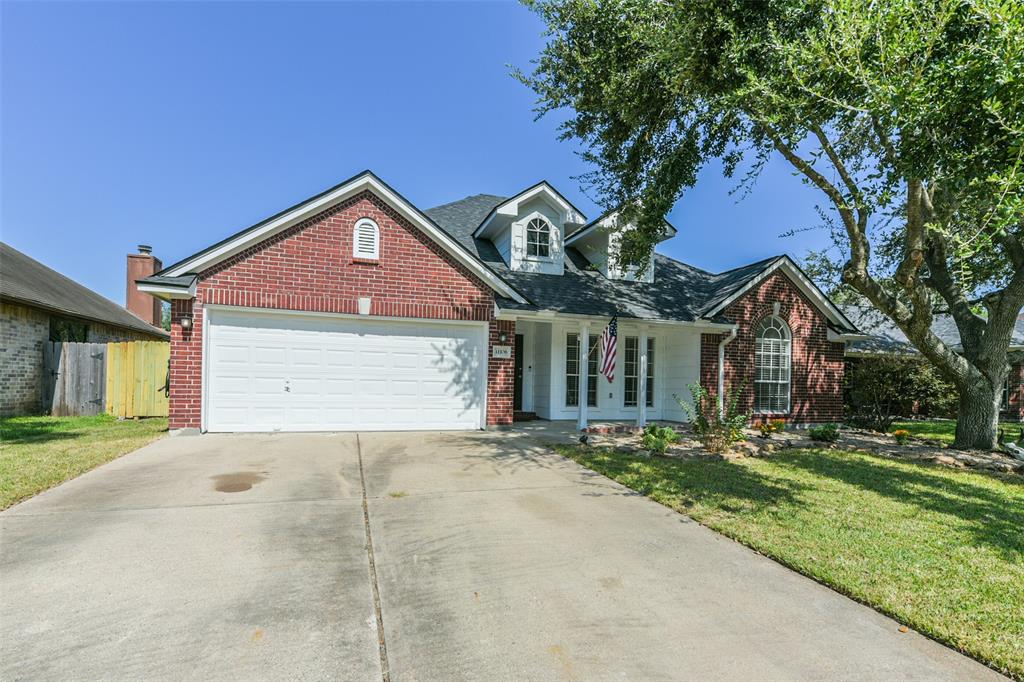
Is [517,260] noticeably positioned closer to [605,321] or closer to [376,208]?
[605,321]

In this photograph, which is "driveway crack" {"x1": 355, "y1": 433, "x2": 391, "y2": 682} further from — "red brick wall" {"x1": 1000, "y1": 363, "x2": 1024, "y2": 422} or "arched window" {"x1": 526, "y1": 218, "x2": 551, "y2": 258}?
"red brick wall" {"x1": 1000, "y1": 363, "x2": 1024, "y2": 422}

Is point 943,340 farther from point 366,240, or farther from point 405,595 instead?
point 405,595

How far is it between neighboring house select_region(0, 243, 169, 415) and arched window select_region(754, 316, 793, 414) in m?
18.9

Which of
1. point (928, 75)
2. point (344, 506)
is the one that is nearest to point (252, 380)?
point (344, 506)

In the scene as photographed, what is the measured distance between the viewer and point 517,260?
13.6 metres

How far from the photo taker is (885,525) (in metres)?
5.22

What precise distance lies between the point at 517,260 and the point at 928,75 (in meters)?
8.86

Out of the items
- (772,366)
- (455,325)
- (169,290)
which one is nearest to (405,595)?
(455,325)

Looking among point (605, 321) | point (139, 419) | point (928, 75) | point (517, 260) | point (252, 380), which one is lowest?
point (139, 419)

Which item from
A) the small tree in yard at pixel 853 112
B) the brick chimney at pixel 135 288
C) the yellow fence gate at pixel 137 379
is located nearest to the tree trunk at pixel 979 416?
the small tree in yard at pixel 853 112

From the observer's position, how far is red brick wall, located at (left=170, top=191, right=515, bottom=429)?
383 inches

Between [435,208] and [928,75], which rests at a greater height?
[435,208]

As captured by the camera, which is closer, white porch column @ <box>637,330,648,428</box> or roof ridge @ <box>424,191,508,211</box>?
white porch column @ <box>637,330,648,428</box>

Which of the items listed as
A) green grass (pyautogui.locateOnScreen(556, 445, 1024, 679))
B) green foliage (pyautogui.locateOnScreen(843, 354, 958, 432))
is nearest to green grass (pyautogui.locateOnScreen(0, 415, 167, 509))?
green grass (pyautogui.locateOnScreen(556, 445, 1024, 679))
